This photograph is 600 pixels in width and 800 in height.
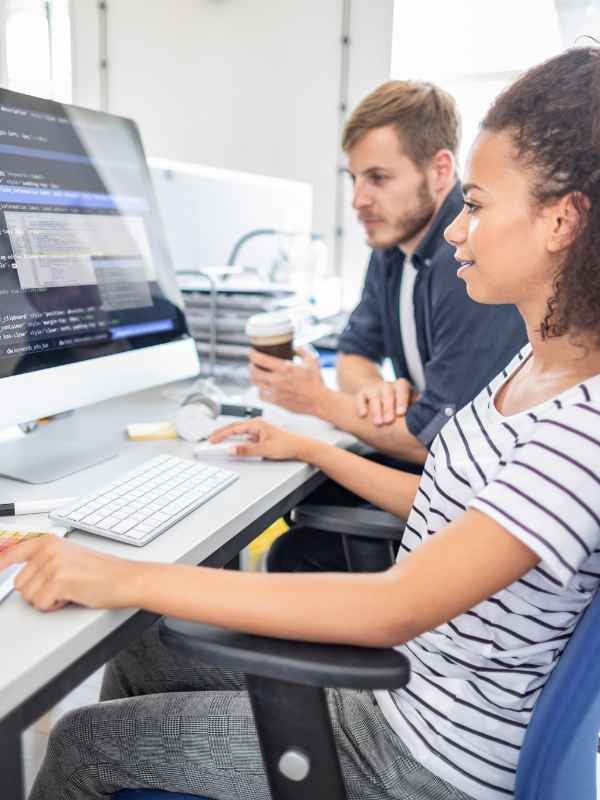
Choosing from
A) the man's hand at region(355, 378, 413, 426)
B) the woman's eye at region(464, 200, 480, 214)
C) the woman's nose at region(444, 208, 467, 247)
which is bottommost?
the man's hand at region(355, 378, 413, 426)

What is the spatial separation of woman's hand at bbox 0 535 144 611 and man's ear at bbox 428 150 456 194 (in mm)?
1133

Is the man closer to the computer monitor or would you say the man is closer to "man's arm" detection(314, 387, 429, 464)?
"man's arm" detection(314, 387, 429, 464)

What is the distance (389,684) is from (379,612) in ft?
0.22

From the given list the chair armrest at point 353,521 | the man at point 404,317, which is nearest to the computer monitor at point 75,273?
the man at point 404,317

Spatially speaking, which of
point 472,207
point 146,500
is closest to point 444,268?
point 472,207

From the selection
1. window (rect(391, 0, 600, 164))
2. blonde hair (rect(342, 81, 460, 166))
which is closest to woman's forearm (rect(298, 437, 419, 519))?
blonde hair (rect(342, 81, 460, 166))

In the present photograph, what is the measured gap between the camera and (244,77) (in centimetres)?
279

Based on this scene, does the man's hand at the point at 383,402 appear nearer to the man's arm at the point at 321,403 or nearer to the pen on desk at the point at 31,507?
the man's arm at the point at 321,403

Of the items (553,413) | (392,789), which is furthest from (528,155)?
(392,789)

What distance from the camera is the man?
4.34 ft

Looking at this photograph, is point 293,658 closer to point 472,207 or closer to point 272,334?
point 472,207

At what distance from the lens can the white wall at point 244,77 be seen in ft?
8.73

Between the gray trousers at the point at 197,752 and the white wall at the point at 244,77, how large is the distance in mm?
2175

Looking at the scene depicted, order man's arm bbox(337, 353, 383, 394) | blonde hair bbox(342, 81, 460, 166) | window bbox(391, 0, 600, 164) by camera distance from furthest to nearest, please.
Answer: window bbox(391, 0, 600, 164)
man's arm bbox(337, 353, 383, 394)
blonde hair bbox(342, 81, 460, 166)
